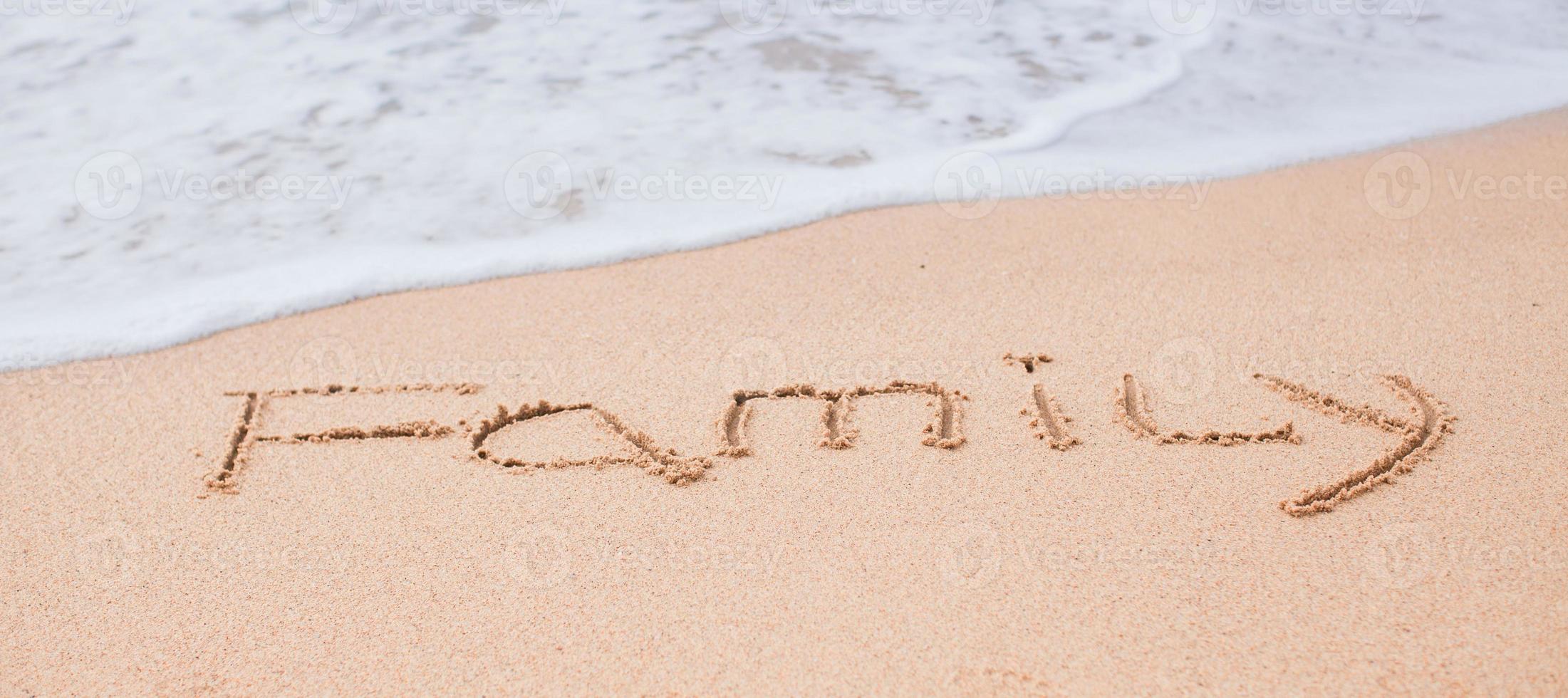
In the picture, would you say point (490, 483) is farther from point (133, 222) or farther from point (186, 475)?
point (133, 222)

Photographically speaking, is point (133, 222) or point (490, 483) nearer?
point (490, 483)

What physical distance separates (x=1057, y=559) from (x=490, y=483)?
109cm

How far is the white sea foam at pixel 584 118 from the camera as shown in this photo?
10.4 ft

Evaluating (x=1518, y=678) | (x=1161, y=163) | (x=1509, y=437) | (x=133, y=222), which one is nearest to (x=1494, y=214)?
(x=1161, y=163)

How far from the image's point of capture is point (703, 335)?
2.68 m
